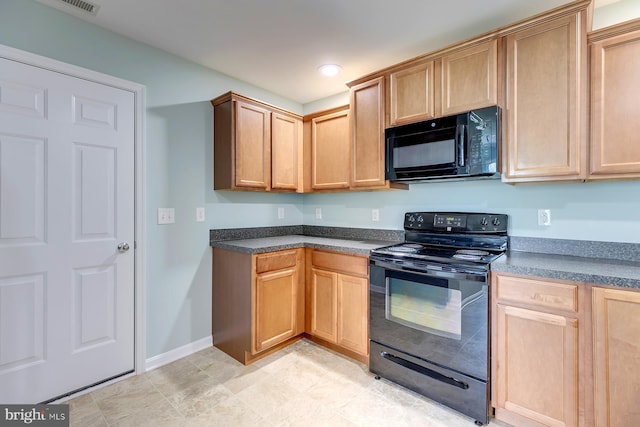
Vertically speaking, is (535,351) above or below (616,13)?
below

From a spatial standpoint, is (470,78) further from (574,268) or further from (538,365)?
Answer: (538,365)

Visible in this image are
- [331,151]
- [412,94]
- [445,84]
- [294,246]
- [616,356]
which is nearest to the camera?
[616,356]

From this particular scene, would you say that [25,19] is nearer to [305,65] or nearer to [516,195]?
[305,65]

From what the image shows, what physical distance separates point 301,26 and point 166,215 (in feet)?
5.71

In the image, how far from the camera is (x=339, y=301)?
247cm

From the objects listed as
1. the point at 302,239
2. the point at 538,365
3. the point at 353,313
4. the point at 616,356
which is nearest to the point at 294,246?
the point at 302,239

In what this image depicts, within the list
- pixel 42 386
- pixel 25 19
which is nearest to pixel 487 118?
pixel 25 19

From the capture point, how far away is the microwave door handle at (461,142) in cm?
198

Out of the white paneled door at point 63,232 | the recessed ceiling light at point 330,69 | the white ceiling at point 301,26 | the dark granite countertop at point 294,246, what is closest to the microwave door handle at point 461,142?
the white ceiling at point 301,26

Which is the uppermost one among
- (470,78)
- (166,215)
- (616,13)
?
(616,13)

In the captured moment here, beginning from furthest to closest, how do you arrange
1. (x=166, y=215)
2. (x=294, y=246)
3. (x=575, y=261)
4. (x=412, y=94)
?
(x=294, y=246)
(x=166, y=215)
(x=412, y=94)
(x=575, y=261)

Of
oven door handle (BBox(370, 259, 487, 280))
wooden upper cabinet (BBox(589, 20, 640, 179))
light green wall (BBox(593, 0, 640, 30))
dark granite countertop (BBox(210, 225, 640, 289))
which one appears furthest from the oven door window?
light green wall (BBox(593, 0, 640, 30))

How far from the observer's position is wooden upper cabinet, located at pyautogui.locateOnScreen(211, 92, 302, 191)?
8.26 feet

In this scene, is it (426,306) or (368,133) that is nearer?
(426,306)
